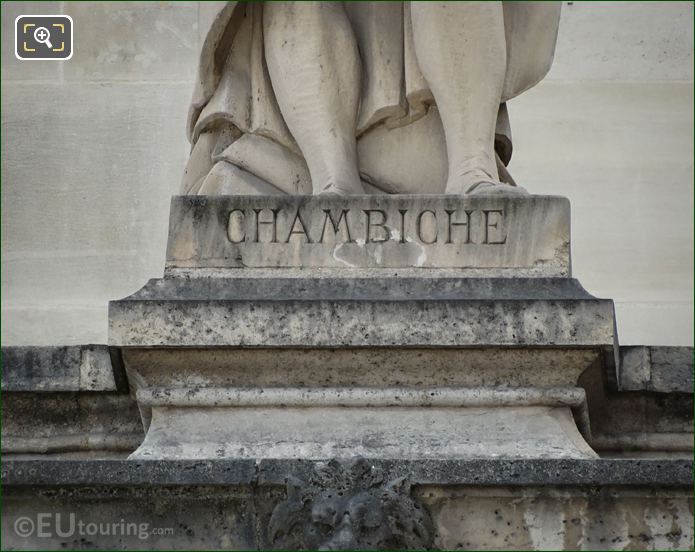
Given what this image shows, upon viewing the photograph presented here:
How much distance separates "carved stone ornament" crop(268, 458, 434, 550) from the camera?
6695mm

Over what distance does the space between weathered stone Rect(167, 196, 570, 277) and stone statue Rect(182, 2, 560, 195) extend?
181 millimetres

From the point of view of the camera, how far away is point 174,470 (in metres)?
6.82

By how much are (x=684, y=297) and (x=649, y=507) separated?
13.3 ft

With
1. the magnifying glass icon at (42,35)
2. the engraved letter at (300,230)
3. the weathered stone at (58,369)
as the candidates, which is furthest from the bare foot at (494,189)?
the magnifying glass icon at (42,35)

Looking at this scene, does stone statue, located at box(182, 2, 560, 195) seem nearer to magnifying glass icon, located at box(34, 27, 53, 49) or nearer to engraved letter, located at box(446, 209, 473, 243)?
engraved letter, located at box(446, 209, 473, 243)

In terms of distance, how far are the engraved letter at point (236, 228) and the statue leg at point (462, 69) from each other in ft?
2.17

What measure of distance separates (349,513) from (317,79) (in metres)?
1.64

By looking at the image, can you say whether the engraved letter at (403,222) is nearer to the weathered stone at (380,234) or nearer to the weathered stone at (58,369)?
the weathered stone at (380,234)

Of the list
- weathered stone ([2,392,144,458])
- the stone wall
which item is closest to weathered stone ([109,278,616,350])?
weathered stone ([2,392,144,458])

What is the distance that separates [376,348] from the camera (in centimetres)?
720

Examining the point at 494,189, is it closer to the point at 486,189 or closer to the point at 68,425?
the point at 486,189

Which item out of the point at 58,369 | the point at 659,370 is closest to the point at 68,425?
the point at 58,369

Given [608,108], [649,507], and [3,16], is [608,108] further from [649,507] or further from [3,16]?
[649,507]

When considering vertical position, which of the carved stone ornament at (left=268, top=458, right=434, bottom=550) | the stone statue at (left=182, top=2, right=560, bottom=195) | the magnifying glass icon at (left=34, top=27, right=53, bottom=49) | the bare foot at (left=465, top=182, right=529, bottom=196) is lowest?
the carved stone ornament at (left=268, top=458, right=434, bottom=550)
